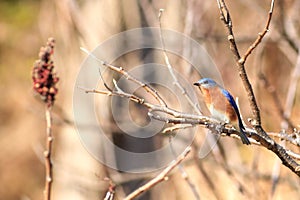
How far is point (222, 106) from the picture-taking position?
0.88m

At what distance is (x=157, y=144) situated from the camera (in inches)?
107

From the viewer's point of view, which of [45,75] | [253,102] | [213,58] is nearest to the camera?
[253,102]

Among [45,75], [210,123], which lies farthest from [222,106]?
[45,75]

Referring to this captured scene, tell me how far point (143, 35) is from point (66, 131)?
3.16 feet

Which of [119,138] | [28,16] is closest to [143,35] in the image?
[119,138]

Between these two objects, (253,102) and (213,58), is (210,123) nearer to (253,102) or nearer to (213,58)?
(253,102)

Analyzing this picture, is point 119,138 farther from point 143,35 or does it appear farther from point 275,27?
point 275,27

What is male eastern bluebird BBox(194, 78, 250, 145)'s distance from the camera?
859 mm

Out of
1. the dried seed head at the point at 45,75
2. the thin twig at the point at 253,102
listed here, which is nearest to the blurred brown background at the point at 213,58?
the dried seed head at the point at 45,75

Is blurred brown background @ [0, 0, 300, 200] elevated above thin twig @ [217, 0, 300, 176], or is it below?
above

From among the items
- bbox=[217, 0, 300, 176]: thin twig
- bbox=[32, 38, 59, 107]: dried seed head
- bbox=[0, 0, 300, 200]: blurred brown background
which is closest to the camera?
bbox=[217, 0, 300, 176]: thin twig

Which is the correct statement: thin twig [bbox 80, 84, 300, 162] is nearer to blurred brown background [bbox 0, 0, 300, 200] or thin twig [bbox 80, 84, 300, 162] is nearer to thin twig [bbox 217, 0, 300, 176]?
thin twig [bbox 217, 0, 300, 176]

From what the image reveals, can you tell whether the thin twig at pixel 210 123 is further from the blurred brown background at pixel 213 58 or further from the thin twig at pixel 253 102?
the blurred brown background at pixel 213 58

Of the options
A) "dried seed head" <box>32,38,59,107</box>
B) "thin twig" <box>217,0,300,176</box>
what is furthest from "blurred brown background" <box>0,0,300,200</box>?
"thin twig" <box>217,0,300,176</box>
